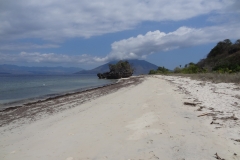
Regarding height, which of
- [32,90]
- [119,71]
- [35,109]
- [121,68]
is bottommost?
[35,109]

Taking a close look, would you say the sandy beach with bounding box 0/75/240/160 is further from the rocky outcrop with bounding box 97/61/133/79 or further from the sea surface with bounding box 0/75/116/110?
the rocky outcrop with bounding box 97/61/133/79

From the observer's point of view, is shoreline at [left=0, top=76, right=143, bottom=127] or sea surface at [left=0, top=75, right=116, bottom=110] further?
sea surface at [left=0, top=75, right=116, bottom=110]

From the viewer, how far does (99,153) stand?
5.10m

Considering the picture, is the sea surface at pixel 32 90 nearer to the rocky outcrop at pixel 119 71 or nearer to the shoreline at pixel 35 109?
the shoreline at pixel 35 109

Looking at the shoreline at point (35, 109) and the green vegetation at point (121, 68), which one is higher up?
the green vegetation at point (121, 68)

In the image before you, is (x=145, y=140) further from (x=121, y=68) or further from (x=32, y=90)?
(x=121, y=68)

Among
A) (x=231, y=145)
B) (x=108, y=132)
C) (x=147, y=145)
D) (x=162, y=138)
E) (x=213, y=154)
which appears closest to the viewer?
(x=213, y=154)

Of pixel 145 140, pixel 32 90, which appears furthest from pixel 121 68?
pixel 145 140

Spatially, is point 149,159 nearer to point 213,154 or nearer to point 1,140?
point 213,154

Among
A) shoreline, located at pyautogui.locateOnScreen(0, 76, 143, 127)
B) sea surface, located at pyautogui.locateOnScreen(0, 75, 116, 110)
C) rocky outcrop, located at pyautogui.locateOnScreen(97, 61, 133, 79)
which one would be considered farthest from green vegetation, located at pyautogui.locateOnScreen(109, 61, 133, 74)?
shoreline, located at pyautogui.locateOnScreen(0, 76, 143, 127)

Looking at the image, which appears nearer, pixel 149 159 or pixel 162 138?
pixel 149 159

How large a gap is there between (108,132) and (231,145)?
11.3ft

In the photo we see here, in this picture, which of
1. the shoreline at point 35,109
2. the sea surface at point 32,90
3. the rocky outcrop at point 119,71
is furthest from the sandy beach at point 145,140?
the rocky outcrop at point 119,71

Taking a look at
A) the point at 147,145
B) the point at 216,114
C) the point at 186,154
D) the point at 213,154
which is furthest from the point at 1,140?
the point at 216,114
